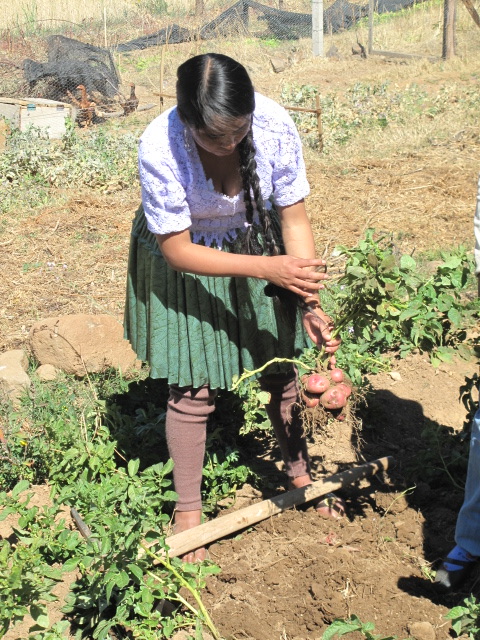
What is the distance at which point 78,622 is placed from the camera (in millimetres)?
2273

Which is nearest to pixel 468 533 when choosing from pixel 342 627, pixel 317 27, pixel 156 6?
pixel 342 627

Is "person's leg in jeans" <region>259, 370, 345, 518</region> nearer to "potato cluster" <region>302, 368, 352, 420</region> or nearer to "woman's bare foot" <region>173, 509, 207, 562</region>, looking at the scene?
"potato cluster" <region>302, 368, 352, 420</region>

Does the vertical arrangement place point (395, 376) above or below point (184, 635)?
below

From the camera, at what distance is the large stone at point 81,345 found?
397cm

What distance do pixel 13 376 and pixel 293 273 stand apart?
2127 mm

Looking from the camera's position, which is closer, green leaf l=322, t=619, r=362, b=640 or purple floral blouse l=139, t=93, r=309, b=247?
green leaf l=322, t=619, r=362, b=640

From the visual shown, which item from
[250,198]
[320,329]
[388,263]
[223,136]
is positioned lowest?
[320,329]

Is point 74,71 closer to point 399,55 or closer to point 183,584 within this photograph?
point 399,55

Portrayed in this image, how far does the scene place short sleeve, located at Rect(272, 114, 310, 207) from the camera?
7.64 feet

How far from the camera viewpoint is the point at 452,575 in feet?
7.89

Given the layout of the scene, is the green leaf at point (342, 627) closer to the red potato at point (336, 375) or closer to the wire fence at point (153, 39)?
the red potato at point (336, 375)

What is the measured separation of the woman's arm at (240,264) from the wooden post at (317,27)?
38.2ft

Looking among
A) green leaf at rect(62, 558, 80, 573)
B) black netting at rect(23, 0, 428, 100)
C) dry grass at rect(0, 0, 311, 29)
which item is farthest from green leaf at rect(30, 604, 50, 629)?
dry grass at rect(0, 0, 311, 29)

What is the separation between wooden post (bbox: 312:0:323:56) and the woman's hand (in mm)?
11497
